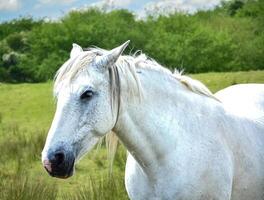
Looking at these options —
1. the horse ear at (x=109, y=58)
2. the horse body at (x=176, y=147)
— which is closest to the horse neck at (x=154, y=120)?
the horse body at (x=176, y=147)

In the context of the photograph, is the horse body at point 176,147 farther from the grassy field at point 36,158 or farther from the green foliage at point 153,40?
the green foliage at point 153,40

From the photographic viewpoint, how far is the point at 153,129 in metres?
3.60

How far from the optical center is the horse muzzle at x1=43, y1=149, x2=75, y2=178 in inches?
122

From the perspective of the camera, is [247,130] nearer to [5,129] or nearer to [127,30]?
[5,129]

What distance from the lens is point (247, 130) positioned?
13.8 feet

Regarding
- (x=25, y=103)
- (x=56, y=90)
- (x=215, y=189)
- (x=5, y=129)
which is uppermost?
(x=56, y=90)

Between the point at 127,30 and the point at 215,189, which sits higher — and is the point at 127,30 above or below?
below

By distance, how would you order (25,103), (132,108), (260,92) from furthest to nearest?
(25,103)
(260,92)
(132,108)

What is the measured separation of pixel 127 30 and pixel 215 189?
36.5 m

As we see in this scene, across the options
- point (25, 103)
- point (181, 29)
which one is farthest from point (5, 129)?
point (181, 29)

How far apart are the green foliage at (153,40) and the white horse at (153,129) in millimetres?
29983

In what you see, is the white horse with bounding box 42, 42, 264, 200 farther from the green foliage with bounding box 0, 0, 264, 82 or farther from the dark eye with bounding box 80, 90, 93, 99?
the green foliage with bounding box 0, 0, 264, 82

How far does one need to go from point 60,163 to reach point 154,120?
2.61 ft

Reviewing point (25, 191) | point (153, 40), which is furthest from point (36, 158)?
point (153, 40)
